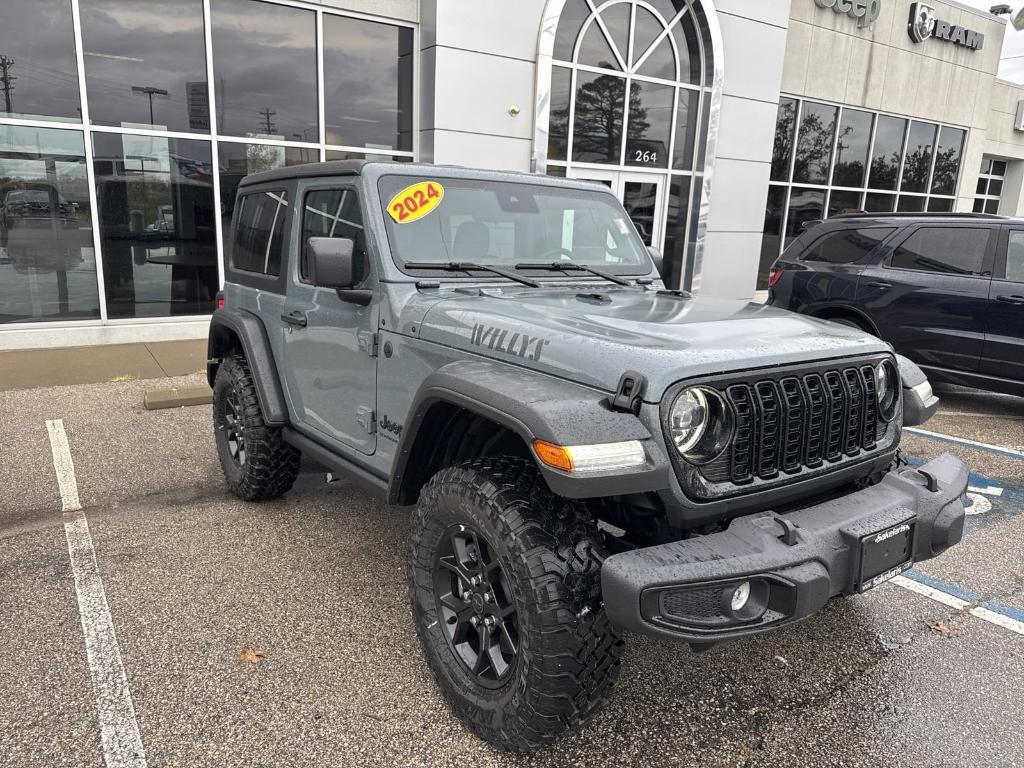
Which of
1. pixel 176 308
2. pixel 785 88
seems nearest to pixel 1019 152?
pixel 785 88

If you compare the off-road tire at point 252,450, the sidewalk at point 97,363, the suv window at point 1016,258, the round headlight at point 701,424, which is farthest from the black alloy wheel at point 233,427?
the suv window at point 1016,258

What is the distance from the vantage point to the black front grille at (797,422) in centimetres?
234

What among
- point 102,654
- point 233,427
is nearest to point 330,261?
point 102,654

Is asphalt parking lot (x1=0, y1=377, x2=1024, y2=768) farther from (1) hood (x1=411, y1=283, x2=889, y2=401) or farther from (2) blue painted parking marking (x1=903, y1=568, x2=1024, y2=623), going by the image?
(1) hood (x1=411, y1=283, x2=889, y2=401)

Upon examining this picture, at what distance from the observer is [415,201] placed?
338 cm

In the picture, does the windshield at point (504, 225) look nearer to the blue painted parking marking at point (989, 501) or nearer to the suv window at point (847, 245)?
the blue painted parking marking at point (989, 501)

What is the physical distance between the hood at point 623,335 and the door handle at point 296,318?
103 cm

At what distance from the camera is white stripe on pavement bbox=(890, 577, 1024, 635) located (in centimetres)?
338

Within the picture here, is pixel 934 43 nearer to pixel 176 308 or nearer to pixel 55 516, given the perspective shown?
pixel 176 308

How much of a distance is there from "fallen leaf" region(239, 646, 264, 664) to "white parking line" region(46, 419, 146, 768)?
415 millimetres

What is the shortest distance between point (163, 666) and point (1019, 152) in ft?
85.0

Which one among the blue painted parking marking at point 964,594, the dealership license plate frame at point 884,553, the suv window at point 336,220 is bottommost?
the blue painted parking marking at point 964,594

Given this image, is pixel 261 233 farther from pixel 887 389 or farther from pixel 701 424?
pixel 887 389

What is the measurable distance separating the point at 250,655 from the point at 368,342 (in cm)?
140
